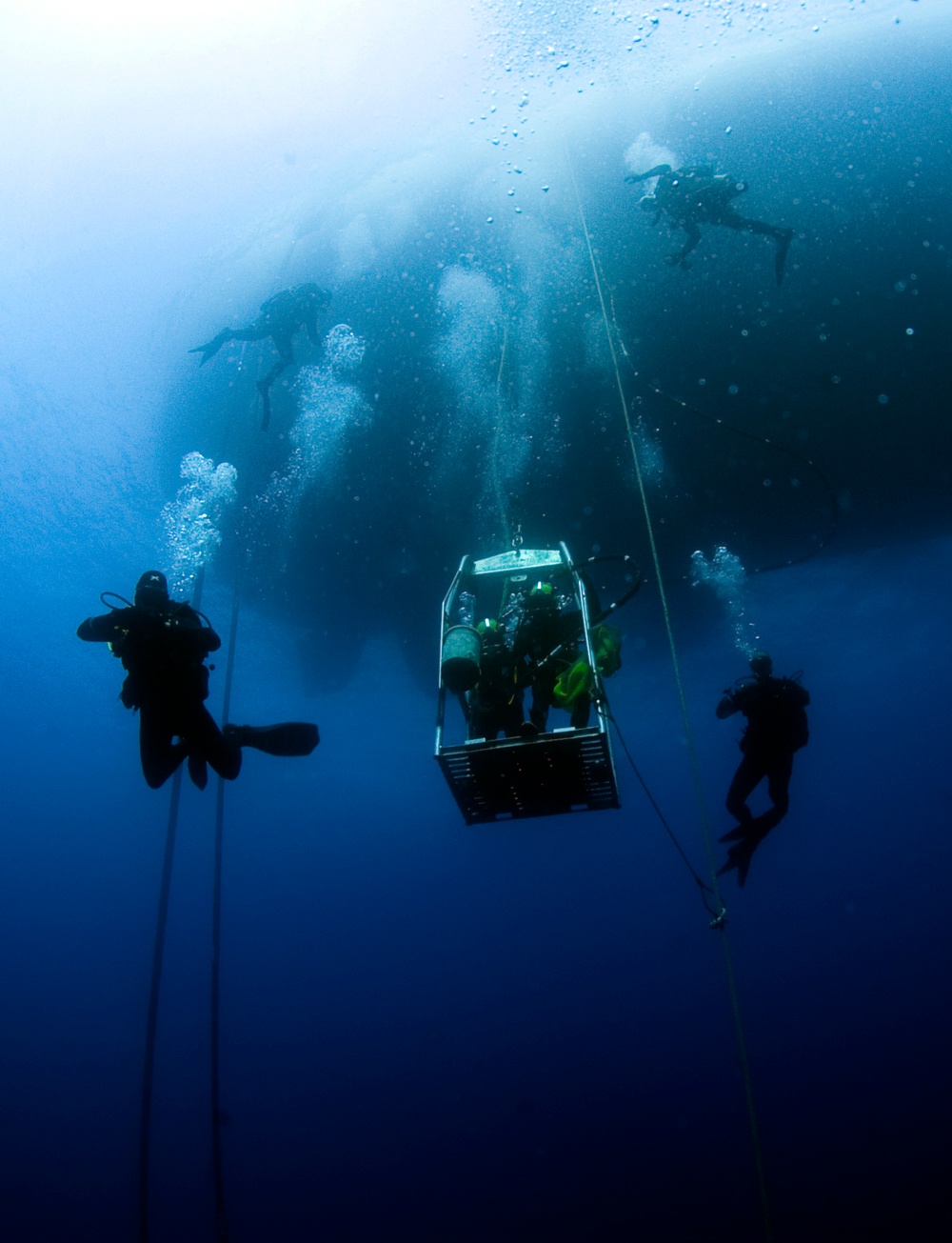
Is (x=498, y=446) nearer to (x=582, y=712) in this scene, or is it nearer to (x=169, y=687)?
(x=582, y=712)

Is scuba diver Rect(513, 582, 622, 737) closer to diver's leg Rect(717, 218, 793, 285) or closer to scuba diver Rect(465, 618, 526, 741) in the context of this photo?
scuba diver Rect(465, 618, 526, 741)

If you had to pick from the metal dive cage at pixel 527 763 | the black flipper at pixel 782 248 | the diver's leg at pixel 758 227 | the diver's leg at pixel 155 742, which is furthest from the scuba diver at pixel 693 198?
the diver's leg at pixel 155 742

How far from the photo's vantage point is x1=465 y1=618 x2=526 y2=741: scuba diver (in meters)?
4.85

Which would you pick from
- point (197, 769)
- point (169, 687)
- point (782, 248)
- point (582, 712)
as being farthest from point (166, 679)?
point (782, 248)

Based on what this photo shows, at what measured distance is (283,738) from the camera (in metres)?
5.03

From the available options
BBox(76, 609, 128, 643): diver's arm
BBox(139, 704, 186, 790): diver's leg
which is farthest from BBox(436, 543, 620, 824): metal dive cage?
BBox(76, 609, 128, 643): diver's arm

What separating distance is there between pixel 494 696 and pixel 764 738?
3623 millimetres

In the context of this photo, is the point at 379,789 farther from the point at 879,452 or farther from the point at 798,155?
the point at 798,155

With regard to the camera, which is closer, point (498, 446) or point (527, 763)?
point (527, 763)

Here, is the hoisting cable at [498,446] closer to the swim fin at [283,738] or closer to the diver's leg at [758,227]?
the diver's leg at [758,227]

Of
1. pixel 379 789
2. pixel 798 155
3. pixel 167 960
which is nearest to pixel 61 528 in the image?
pixel 379 789

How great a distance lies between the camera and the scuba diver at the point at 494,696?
4.85 m

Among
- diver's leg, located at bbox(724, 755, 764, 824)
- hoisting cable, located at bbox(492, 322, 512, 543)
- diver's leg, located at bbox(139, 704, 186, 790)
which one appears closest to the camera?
diver's leg, located at bbox(139, 704, 186, 790)

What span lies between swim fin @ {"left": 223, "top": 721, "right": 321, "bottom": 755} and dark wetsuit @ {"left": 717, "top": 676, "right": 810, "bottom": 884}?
420 centimetres
